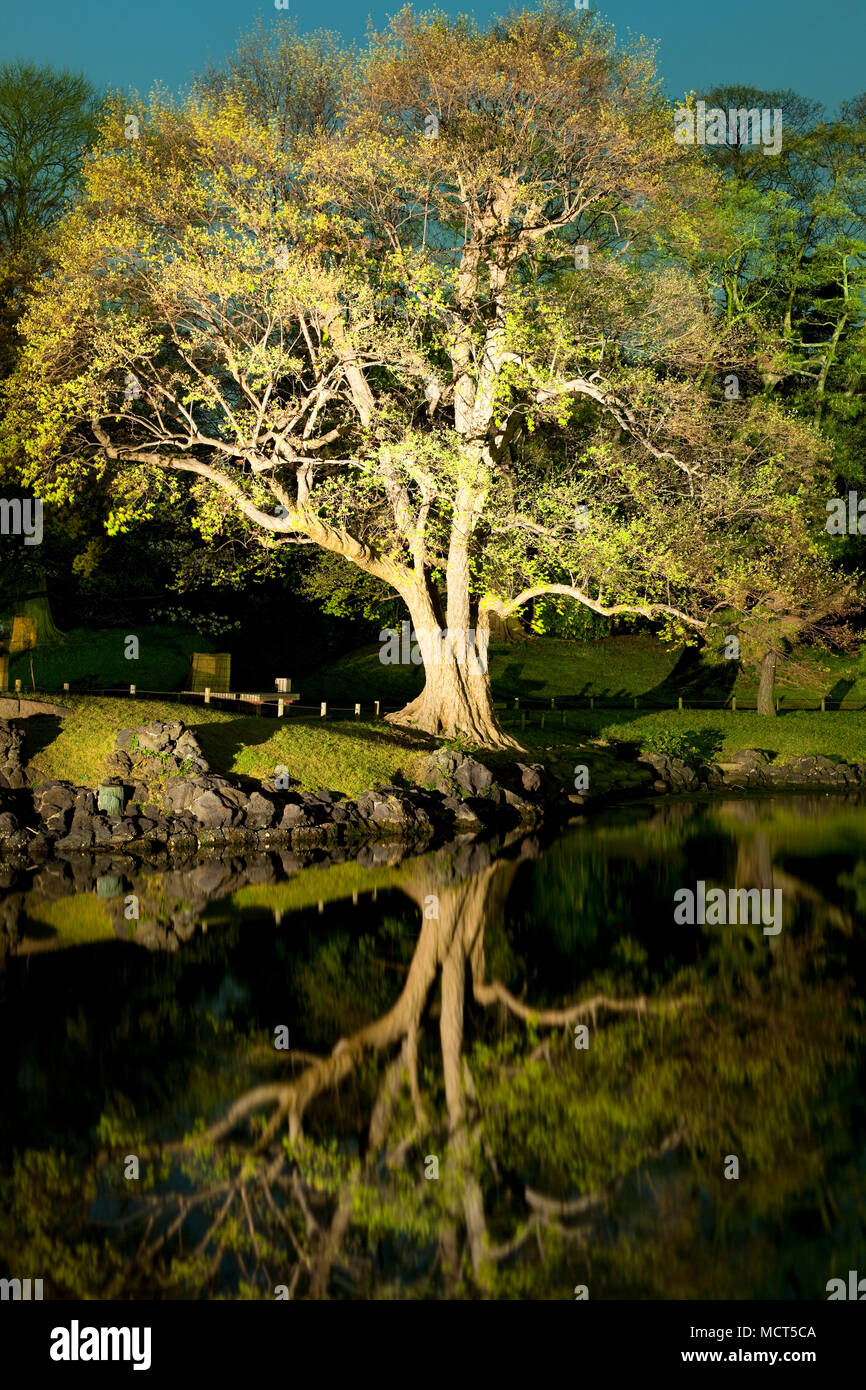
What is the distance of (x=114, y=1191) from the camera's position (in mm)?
8750

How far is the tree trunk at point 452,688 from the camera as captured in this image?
34.1 metres

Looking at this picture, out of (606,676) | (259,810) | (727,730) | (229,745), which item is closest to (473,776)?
(229,745)

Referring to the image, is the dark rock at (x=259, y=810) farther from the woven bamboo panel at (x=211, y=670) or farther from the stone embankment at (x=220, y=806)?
the woven bamboo panel at (x=211, y=670)

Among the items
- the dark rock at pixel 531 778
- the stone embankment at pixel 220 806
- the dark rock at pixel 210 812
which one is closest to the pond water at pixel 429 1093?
the stone embankment at pixel 220 806

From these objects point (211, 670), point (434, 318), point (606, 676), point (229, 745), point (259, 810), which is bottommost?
point (259, 810)

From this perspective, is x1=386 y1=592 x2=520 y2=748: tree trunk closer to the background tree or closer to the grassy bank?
the grassy bank

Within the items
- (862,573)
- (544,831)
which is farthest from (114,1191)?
(862,573)

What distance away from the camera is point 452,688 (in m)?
34.4

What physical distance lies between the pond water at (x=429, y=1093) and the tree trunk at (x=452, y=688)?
14452mm

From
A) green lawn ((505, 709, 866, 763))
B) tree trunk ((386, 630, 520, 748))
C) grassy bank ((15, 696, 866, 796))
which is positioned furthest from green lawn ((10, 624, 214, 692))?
green lawn ((505, 709, 866, 763))

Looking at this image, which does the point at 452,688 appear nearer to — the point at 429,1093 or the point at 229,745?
the point at 229,745

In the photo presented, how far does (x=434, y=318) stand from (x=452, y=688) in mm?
9626

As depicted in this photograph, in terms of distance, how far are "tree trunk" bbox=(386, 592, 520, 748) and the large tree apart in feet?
0.25
